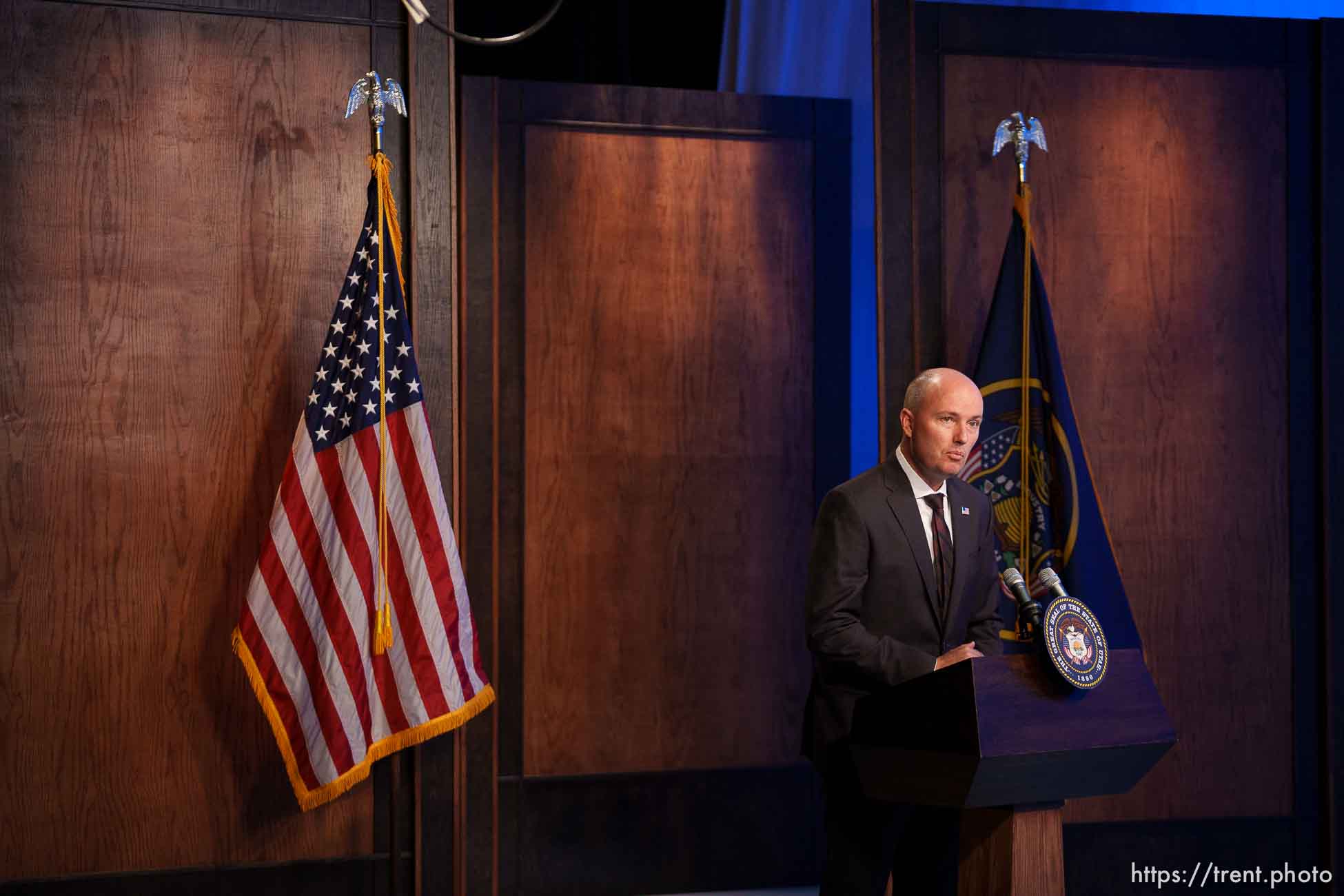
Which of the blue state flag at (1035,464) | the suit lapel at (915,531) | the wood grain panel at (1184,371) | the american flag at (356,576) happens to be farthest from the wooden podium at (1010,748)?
the wood grain panel at (1184,371)


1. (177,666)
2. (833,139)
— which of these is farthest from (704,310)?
(177,666)

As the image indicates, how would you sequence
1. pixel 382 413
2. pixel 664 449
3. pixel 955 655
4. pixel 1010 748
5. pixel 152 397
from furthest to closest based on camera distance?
pixel 664 449 < pixel 152 397 < pixel 382 413 < pixel 955 655 < pixel 1010 748

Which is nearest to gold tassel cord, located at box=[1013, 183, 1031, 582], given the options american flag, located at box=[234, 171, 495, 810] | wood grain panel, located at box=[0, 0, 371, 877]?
american flag, located at box=[234, 171, 495, 810]

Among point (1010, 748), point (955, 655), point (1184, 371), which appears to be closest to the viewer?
point (1010, 748)

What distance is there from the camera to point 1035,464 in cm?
339

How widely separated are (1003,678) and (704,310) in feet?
7.02

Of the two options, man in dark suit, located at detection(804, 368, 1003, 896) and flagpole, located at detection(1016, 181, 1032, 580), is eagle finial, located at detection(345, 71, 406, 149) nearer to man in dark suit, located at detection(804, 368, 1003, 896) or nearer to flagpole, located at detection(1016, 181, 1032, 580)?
man in dark suit, located at detection(804, 368, 1003, 896)

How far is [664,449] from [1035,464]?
1.20m

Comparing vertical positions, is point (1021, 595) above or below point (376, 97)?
below

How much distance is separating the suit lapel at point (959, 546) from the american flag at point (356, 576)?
4.42 ft

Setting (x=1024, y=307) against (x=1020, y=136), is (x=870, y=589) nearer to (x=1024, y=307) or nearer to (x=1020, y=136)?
(x=1024, y=307)

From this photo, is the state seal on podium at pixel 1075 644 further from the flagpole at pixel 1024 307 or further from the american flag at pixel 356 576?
the american flag at pixel 356 576

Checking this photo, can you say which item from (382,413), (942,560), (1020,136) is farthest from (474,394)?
(1020,136)

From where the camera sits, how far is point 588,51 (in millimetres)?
6441
